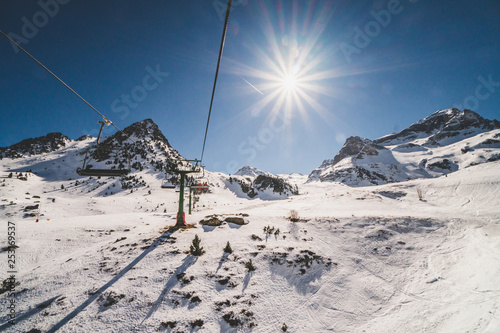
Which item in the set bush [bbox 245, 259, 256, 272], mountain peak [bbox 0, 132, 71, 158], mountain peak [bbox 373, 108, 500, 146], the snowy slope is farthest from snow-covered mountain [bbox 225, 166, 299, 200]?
mountain peak [bbox 373, 108, 500, 146]

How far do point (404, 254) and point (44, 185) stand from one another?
5744 centimetres

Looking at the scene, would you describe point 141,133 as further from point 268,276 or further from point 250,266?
→ point 268,276

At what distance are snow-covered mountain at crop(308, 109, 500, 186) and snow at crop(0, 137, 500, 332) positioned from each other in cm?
9377

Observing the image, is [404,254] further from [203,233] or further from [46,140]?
[46,140]

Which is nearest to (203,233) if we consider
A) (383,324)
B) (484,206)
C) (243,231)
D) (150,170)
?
(243,231)

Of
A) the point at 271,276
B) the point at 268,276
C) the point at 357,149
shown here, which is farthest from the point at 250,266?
the point at 357,149

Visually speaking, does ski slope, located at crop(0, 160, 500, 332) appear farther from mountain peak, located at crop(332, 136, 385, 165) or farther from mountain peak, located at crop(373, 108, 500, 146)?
mountain peak, located at crop(373, 108, 500, 146)

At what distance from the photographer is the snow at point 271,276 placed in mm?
5402

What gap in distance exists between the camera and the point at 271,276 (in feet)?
24.9

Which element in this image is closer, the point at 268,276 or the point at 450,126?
the point at 268,276

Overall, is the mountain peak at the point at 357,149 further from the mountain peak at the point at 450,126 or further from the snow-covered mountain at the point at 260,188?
the snow-covered mountain at the point at 260,188

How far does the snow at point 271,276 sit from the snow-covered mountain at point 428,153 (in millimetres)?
93766

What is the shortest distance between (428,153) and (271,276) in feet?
590

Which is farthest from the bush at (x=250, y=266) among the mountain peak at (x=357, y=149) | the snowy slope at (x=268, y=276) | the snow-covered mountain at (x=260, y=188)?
the mountain peak at (x=357, y=149)
